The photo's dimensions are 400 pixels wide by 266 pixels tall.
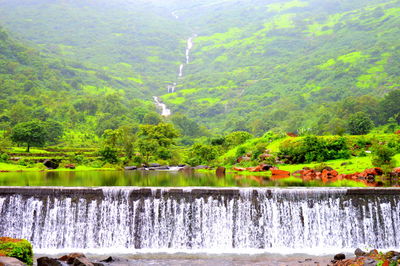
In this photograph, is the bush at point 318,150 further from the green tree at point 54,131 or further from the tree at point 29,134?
the green tree at point 54,131

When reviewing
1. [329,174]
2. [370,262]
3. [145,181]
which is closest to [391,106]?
[329,174]

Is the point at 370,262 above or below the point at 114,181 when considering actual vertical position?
below

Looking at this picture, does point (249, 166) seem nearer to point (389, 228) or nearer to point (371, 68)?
point (389, 228)

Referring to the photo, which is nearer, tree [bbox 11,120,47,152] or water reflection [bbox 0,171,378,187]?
water reflection [bbox 0,171,378,187]

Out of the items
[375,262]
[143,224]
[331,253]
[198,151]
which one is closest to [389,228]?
[331,253]

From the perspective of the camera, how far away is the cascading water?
2089 cm

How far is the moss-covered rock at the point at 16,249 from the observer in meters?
13.1

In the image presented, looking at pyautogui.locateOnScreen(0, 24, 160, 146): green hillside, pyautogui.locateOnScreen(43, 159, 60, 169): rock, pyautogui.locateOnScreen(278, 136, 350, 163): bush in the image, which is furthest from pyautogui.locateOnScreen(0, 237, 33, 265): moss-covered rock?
pyautogui.locateOnScreen(0, 24, 160, 146): green hillside

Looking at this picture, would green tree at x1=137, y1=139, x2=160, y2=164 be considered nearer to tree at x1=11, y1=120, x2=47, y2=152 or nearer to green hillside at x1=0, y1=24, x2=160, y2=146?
tree at x1=11, y1=120, x2=47, y2=152

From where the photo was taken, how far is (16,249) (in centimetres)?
1341

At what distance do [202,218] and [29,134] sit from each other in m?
52.3

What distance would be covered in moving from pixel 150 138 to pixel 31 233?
61.2 m

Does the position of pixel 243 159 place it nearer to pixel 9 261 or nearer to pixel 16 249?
pixel 16 249

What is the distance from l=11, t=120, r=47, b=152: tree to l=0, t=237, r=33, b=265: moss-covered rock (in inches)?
2206
